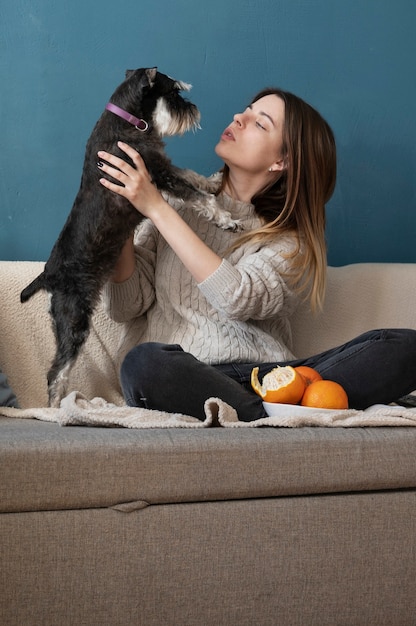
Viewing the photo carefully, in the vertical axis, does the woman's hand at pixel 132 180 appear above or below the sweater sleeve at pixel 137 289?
A: above

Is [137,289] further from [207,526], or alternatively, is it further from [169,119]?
[207,526]

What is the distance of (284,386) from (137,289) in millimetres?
698

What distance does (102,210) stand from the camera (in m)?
2.19

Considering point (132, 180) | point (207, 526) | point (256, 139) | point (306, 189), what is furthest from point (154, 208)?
point (207, 526)

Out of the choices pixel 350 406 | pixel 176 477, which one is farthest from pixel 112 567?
pixel 350 406

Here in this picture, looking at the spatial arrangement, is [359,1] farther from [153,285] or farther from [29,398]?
[29,398]

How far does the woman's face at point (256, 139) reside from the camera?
2.48 m

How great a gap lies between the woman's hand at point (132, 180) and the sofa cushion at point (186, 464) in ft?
2.20

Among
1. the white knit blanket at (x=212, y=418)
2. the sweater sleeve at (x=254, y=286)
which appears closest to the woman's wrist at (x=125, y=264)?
the sweater sleeve at (x=254, y=286)

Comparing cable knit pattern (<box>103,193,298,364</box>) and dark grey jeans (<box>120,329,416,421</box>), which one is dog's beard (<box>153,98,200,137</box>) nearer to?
cable knit pattern (<box>103,193,298,364</box>)

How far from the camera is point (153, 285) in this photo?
251 centimetres

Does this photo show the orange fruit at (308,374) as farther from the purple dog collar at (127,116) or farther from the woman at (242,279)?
the purple dog collar at (127,116)

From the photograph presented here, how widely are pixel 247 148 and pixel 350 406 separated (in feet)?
2.87

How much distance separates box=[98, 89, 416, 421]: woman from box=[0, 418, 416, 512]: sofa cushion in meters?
0.29
